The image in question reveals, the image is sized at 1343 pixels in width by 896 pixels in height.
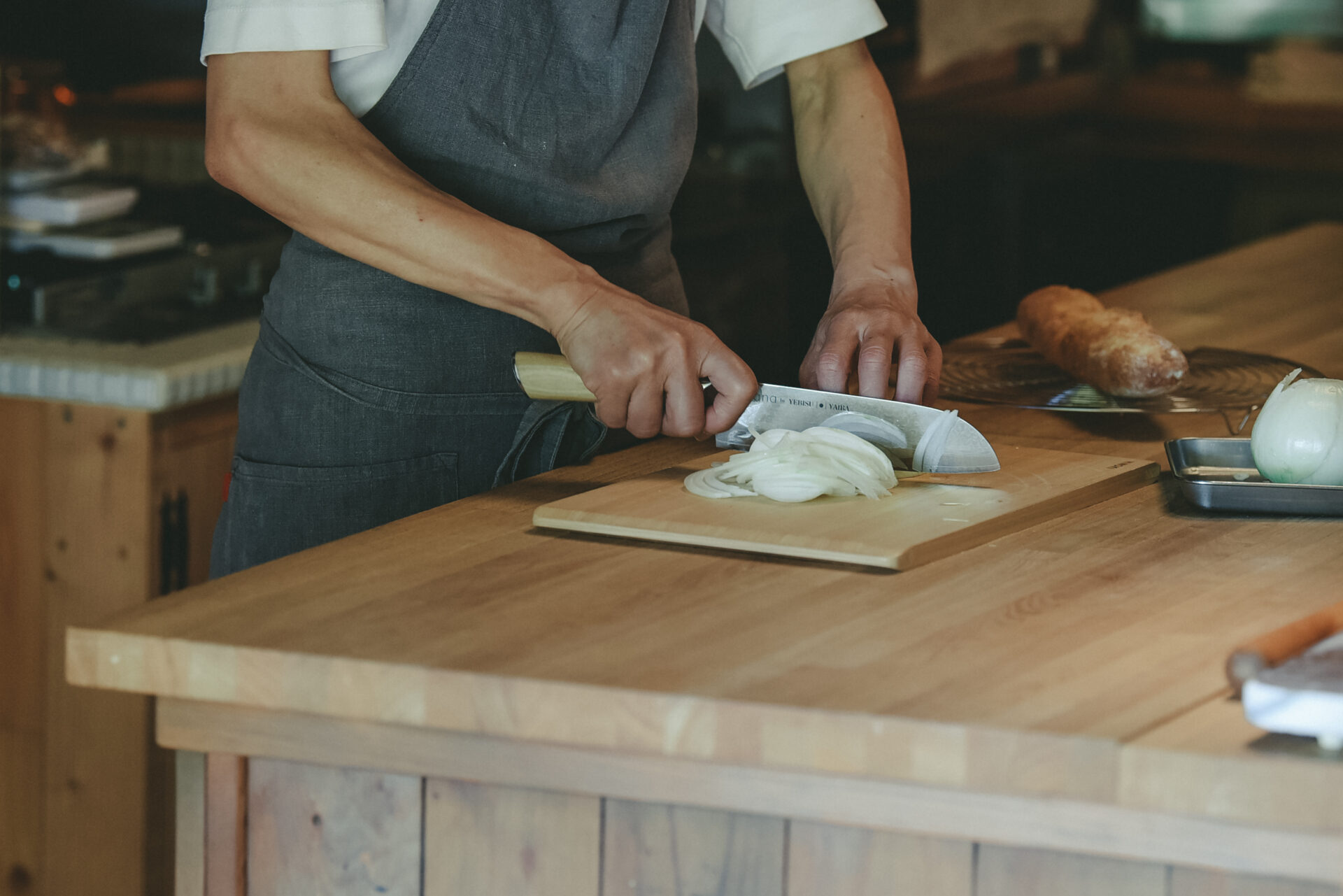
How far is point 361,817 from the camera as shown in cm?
89

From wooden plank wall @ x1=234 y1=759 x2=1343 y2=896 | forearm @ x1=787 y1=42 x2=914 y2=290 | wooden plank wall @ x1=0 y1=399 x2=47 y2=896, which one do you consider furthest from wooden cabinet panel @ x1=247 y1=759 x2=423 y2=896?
wooden plank wall @ x1=0 y1=399 x2=47 y2=896

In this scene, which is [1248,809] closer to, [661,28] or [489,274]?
[489,274]

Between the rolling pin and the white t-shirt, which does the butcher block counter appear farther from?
the white t-shirt

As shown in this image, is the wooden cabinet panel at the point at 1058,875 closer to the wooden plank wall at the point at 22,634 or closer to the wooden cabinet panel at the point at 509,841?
the wooden cabinet panel at the point at 509,841

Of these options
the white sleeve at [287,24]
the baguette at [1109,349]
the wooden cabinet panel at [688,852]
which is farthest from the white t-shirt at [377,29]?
the wooden cabinet panel at [688,852]

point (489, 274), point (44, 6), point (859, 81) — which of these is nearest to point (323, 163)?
point (489, 274)

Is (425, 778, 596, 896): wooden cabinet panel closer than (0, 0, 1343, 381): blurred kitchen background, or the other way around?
(425, 778, 596, 896): wooden cabinet panel

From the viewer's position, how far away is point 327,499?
4.28ft

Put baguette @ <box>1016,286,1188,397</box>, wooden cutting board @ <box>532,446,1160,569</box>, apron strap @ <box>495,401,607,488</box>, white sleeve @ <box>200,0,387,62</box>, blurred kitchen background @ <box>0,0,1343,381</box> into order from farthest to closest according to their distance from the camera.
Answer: blurred kitchen background @ <box>0,0,1343,381</box>, baguette @ <box>1016,286,1188,397</box>, apron strap @ <box>495,401,607,488</box>, white sleeve @ <box>200,0,387,62</box>, wooden cutting board @ <box>532,446,1160,569</box>

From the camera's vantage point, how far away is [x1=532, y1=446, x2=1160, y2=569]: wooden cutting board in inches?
39.9

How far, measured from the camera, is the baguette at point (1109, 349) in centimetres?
144

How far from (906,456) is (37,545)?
1165 millimetres

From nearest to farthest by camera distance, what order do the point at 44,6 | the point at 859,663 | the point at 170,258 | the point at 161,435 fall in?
1. the point at 859,663
2. the point at 161,435
3. the point at 170,258
4. the point at 44,6

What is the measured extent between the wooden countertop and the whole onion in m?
1.21
